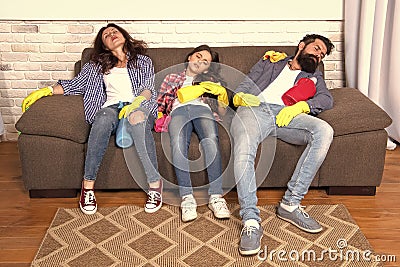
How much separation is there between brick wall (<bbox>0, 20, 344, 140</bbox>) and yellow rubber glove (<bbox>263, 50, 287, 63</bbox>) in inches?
17.9

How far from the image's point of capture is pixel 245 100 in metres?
2.77

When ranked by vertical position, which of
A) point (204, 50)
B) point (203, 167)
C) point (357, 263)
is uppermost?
point (204, 50)

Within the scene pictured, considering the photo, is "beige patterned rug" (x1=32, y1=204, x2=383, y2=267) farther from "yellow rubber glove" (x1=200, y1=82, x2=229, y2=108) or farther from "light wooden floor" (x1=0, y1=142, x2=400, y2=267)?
"yellow rubber glove" (x1=200, y1=82, x2=229, y2=108)

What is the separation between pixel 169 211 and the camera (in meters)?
2.66

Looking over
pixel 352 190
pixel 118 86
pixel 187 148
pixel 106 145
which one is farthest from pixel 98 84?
pixel 352 190

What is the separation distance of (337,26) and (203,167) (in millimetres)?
1440

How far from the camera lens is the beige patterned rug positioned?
2.26 meters

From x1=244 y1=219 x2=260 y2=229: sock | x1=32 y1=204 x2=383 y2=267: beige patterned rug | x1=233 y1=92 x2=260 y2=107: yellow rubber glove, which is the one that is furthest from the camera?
x1=233 y1=92 x2=260 y2=107: yellow rubber glove

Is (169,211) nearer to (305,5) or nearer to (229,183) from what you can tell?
(229,183)

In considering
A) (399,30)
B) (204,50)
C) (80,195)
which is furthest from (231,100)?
(399,30)

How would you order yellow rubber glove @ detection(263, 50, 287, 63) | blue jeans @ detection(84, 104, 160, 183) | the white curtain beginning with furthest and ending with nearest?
the white curtain, yellow rubber glove @ detection(263, 50, 287, 63), blue jeans @ detection(84, 104, 160, 183)

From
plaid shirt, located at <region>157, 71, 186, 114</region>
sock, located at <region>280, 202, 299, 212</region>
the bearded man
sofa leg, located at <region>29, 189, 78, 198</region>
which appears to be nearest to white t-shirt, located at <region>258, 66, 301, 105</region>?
the bearded man

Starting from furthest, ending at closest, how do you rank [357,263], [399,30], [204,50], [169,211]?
[399,30], [204,50], [169,211], [357,263]

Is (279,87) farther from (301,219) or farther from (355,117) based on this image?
(301,219)
